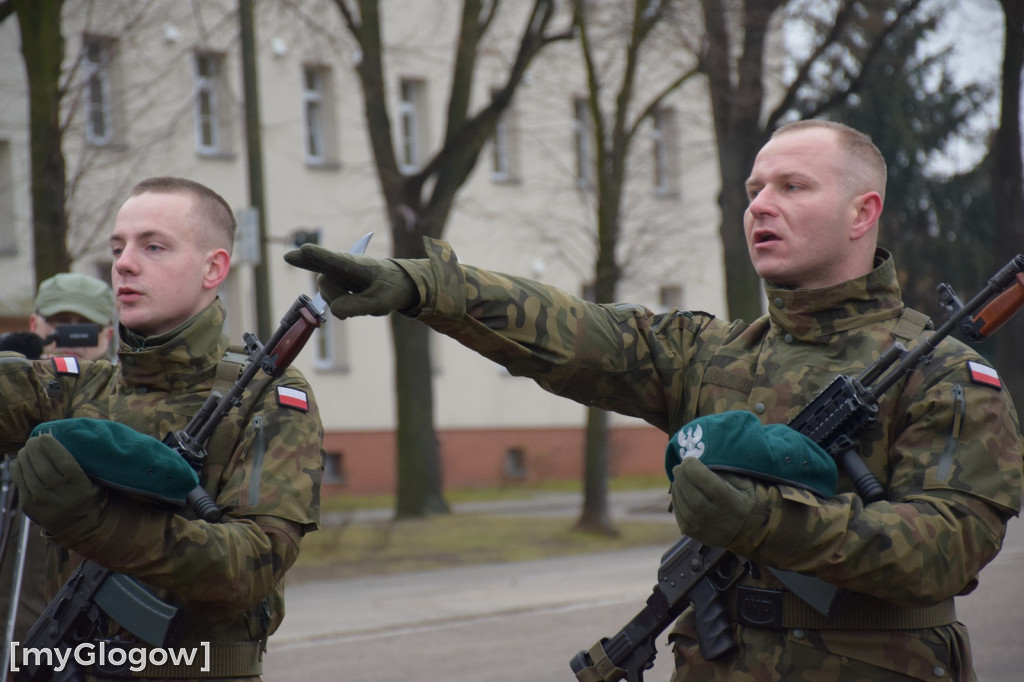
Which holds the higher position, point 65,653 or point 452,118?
point 452,118

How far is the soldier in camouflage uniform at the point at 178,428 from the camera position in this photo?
8.86ft

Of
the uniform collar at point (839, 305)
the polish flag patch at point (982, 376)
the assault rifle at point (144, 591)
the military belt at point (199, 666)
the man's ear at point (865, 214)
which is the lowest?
the military belt at point (199, 666)

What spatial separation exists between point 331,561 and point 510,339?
36.1 ft

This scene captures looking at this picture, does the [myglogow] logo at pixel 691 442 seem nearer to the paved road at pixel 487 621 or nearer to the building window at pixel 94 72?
the paved road at pixel 487 621

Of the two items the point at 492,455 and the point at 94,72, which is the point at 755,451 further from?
the point at 492,455

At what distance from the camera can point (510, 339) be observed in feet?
9.05

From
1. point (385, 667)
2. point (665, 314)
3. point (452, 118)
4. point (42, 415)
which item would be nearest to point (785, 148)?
point (665, 314)

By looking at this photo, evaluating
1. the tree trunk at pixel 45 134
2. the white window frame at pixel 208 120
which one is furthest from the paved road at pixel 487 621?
the white window frame at pixel 208 120

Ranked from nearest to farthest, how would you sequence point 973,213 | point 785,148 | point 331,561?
point 785,148 < point 331,561 < point 973,213

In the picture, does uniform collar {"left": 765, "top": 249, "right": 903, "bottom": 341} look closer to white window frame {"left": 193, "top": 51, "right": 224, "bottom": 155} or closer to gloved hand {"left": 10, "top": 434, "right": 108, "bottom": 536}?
gloved hand {"left": 10, "top": 434, "right": 108, "bottom": 536}

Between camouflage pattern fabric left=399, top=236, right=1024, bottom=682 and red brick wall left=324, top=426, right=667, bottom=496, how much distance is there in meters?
→ 20.2

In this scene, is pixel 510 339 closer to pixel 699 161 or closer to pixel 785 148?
pixel 785 148

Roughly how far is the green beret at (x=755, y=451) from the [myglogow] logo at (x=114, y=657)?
1.30 metres

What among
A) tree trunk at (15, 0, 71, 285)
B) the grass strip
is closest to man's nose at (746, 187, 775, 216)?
tree trunk at (15, 0, 71, 285)
